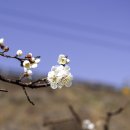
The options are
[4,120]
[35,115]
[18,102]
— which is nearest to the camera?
[4,120]

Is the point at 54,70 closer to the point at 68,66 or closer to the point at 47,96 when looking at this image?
the point at 68,66

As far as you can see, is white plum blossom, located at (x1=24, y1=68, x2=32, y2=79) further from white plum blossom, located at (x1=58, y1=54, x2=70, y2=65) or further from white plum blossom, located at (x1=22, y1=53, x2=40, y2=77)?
white plum blossom, located at (x1=58, y1=54, x2=70, y2=65)

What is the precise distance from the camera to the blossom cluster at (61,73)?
4566 mm

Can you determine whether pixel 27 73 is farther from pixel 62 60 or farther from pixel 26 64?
pixel 62 60

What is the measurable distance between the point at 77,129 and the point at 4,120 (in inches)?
242

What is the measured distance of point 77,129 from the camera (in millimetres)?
14195

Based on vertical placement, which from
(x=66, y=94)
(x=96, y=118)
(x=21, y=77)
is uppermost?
(x=21, y=77)

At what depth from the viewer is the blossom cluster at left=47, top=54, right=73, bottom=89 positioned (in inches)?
180

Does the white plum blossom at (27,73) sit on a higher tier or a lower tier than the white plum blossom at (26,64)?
A: lower

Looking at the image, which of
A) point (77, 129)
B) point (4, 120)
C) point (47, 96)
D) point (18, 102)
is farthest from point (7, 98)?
point (77, 129)

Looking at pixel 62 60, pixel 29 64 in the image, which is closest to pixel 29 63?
pixel 29 64

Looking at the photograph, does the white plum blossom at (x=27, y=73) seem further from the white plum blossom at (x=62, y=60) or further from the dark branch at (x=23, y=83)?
the white plum blossom at (x=62, y=60)

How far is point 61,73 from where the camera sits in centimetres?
462

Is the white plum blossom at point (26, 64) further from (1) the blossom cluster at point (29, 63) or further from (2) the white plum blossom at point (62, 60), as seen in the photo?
(2) the white plum blossom at point (62, 60)
